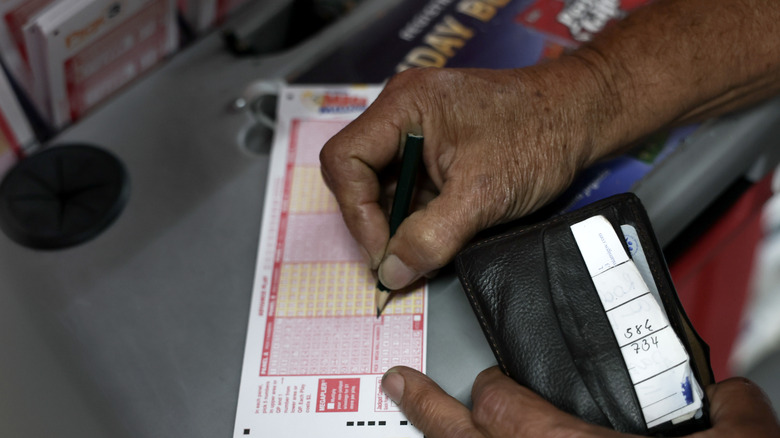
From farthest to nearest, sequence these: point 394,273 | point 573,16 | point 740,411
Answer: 1. point 573,16
2. point 394,273
3. point 740,411

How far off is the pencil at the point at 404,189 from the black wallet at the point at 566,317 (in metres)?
0.09

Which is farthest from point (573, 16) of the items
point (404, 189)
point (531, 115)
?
point (404, 189)

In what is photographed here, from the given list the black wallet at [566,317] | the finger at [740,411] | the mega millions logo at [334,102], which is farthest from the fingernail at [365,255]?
the finger at [740,411]

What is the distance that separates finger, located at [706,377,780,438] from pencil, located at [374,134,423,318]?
317 millimetres

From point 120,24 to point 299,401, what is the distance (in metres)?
0.50

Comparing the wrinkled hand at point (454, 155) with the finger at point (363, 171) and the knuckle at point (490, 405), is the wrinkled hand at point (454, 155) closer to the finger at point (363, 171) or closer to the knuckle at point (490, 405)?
the finger at point (363, 171)

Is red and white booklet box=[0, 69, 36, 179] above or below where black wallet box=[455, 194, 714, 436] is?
below

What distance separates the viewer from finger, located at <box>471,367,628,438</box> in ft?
1.97

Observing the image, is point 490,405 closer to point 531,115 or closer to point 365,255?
point 365,255

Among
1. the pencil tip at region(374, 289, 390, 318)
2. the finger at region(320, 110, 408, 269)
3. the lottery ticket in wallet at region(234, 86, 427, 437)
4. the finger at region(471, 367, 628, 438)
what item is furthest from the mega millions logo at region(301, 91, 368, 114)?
the finger at region(471, 367, 628, 438)

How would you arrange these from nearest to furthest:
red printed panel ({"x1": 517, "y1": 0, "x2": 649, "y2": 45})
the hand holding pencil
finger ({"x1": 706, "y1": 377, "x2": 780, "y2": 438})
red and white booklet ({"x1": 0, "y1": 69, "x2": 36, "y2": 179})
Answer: finger ({"x1": 706, "y1": 377, "x2": 780, "y2": 438})
the hand holding pencil
red and white booklet ({"x1": 0, "y1": 69, "x2": 36, "y2": 179})
red printed panel ({"x1": 517, "y1": 0, "x2": 649, "y2": 45})

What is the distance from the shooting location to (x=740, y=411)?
61cm

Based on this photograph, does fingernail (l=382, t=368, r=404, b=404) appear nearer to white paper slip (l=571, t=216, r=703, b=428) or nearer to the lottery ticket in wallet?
the lottery ticket in wallet

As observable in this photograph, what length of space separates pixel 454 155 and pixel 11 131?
1.73 feet
